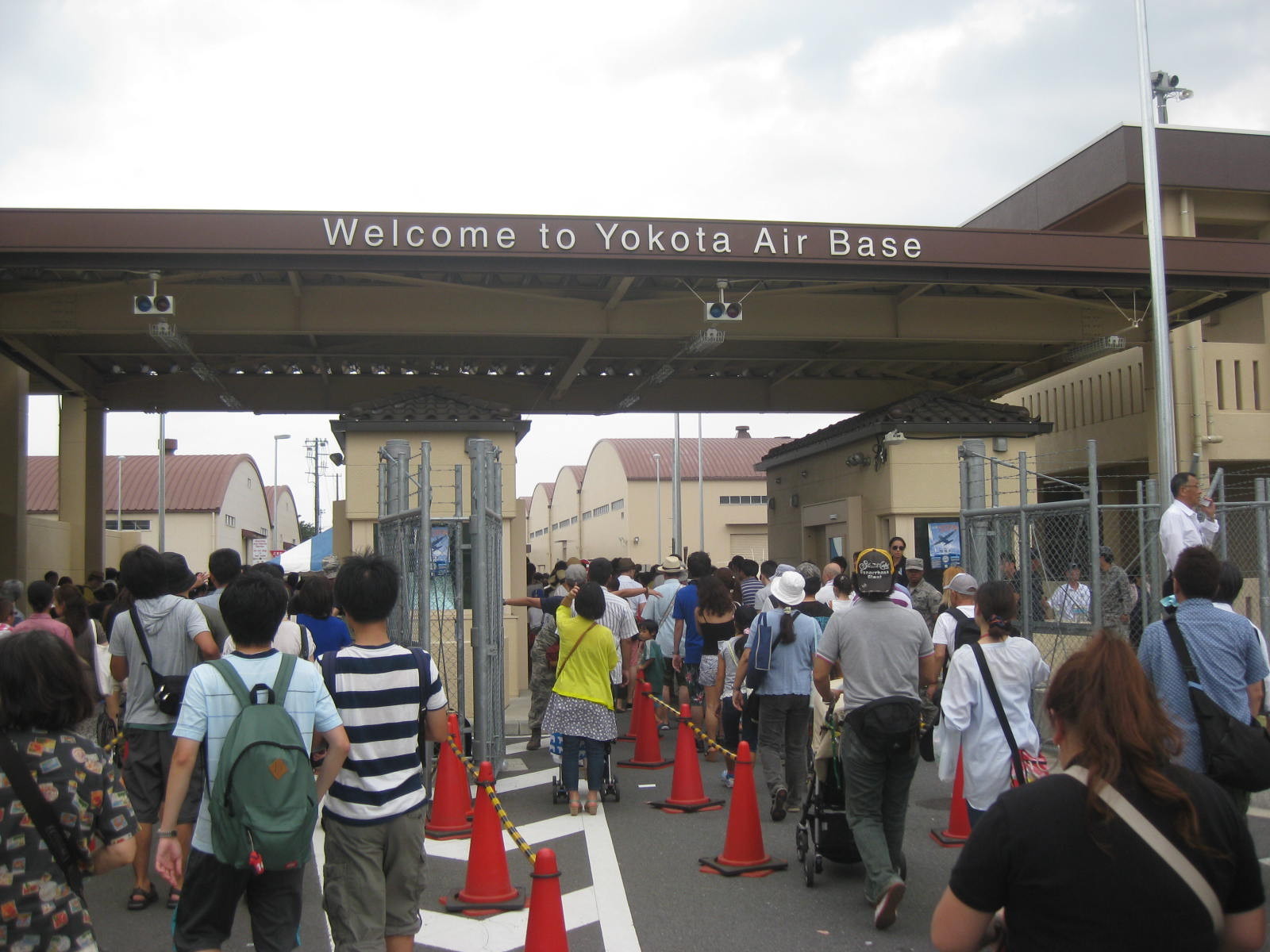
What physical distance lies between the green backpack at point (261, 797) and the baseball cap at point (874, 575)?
3.45 meters

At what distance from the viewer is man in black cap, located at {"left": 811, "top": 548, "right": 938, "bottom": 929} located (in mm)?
6066

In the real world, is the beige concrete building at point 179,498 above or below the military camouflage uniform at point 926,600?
above

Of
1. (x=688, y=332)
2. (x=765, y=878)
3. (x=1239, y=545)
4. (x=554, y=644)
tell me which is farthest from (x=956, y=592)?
(x=1239, y=545)

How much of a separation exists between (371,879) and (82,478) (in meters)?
17.0

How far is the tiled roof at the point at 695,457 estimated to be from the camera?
51.6m

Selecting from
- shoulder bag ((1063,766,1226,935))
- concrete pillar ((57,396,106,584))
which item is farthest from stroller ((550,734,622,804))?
concrete pillar ((57,396,106,584))

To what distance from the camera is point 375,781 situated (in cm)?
456

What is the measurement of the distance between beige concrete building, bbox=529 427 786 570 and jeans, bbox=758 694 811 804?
123 ft

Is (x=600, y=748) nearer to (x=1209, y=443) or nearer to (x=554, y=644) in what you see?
(x=554, y=644)

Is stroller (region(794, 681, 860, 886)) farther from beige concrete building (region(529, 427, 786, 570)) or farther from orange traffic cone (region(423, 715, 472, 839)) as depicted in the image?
beige concrete building (region(529, 427, 786, 570))

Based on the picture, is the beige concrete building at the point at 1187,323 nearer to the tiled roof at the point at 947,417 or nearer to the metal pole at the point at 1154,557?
the tiled roof at the point at 947,417

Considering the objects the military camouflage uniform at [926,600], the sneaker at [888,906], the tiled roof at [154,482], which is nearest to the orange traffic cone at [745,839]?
the sneaker at [888,906]

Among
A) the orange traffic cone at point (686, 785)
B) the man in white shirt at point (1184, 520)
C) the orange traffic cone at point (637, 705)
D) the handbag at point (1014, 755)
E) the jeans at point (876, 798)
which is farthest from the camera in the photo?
the orange traffic cone at point (637, 705)

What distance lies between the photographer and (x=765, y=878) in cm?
699
